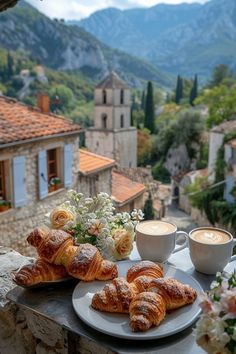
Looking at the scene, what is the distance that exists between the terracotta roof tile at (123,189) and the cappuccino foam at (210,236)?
840cm

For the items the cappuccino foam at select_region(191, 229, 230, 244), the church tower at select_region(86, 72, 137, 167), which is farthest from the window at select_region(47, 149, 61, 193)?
the church tower at select_region(86, 72, 137, 167)

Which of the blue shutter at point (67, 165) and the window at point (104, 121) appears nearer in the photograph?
the blue shutter at point (67, 165)

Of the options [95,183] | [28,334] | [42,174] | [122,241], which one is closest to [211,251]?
[122,241]

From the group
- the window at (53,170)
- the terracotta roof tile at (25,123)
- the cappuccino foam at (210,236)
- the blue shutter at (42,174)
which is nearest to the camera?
the cappuccino foam at (210,236)

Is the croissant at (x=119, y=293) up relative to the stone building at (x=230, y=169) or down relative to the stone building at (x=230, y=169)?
up

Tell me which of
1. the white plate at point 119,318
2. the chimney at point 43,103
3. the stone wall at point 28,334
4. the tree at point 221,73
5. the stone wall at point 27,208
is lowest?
the stone wall at point 27,208

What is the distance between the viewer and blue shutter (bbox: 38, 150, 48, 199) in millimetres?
7383

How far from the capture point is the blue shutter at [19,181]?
6.82 m

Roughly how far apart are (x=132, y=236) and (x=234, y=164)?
13.0 m

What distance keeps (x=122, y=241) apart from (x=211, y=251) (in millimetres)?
360

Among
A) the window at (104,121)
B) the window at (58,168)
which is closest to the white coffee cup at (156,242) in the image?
the window at (58,168)

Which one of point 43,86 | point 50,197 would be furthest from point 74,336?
point 43,86

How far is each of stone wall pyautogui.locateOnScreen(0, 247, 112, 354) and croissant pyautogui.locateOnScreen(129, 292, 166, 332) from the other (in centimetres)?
13

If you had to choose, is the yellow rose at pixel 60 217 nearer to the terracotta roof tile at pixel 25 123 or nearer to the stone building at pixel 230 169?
the terracotta roof tile at pixel 25 123
